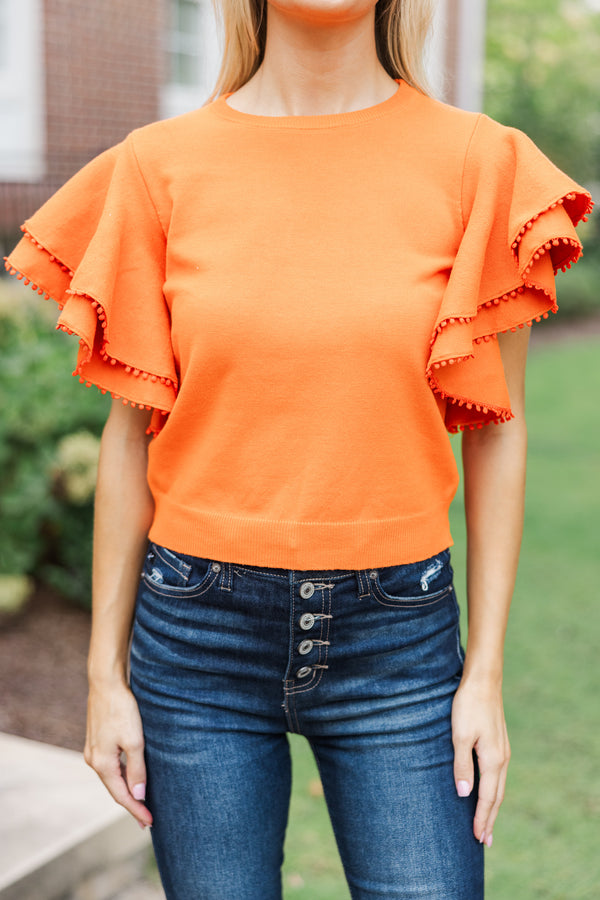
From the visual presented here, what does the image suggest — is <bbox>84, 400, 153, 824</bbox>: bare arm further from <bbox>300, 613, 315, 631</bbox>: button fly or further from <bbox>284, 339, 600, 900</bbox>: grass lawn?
<bbox>284, 339, 600, 900</bbox>: grass lawn

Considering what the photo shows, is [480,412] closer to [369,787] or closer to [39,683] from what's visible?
[369,787]

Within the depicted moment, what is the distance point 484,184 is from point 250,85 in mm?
456

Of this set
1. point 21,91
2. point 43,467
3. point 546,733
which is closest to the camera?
point 546,733

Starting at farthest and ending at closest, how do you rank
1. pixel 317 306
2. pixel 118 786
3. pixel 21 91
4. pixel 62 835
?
pixel 21 91 → pixel 62 835 → pixel 118 786 → pixel 317 306

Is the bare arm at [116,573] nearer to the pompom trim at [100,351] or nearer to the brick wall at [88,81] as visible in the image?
the pompom trim at [100,351]

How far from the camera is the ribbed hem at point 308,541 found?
4.78ft

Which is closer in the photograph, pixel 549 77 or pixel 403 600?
pixel 403 600

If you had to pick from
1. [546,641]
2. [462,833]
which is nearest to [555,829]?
[546,641]

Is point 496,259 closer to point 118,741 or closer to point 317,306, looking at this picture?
point 317,306

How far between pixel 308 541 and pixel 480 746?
42 cm

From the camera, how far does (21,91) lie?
7.30m

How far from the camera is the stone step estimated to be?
102 inches

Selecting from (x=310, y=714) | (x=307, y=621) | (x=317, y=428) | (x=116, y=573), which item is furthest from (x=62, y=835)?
(x=317, y=428)

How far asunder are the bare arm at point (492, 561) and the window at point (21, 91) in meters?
6.27
